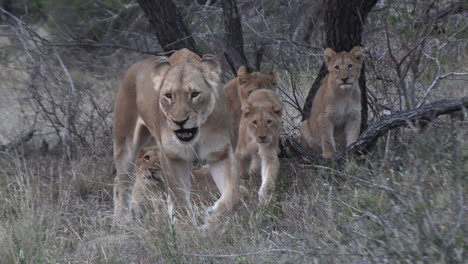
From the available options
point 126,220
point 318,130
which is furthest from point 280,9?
point 126,220

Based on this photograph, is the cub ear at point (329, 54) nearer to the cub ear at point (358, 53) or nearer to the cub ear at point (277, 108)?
the cub ear at point (358, 53)

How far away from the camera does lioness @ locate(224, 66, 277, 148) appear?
7.78 metres

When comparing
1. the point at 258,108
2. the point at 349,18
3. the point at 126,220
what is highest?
the point at 349,18

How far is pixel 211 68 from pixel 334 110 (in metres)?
2.48

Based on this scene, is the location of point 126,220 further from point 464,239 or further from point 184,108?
point 464,239

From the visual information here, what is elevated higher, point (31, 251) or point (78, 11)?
point (78, 11)

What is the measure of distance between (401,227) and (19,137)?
5788mm

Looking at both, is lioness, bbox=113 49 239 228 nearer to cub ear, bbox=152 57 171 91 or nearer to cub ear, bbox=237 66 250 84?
cub ear, bbox=152 57 171 91

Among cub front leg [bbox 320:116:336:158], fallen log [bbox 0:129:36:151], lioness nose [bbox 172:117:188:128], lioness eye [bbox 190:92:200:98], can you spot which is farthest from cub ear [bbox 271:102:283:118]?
fallen log [bbox 0:129:36:151]

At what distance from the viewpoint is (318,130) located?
28.1 ft

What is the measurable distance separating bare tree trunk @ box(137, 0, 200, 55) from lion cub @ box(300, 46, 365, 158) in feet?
4.30

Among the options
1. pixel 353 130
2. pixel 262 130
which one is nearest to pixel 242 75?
pixel 262 130

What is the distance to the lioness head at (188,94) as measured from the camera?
5.97 m

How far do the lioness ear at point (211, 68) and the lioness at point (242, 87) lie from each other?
1332mm
